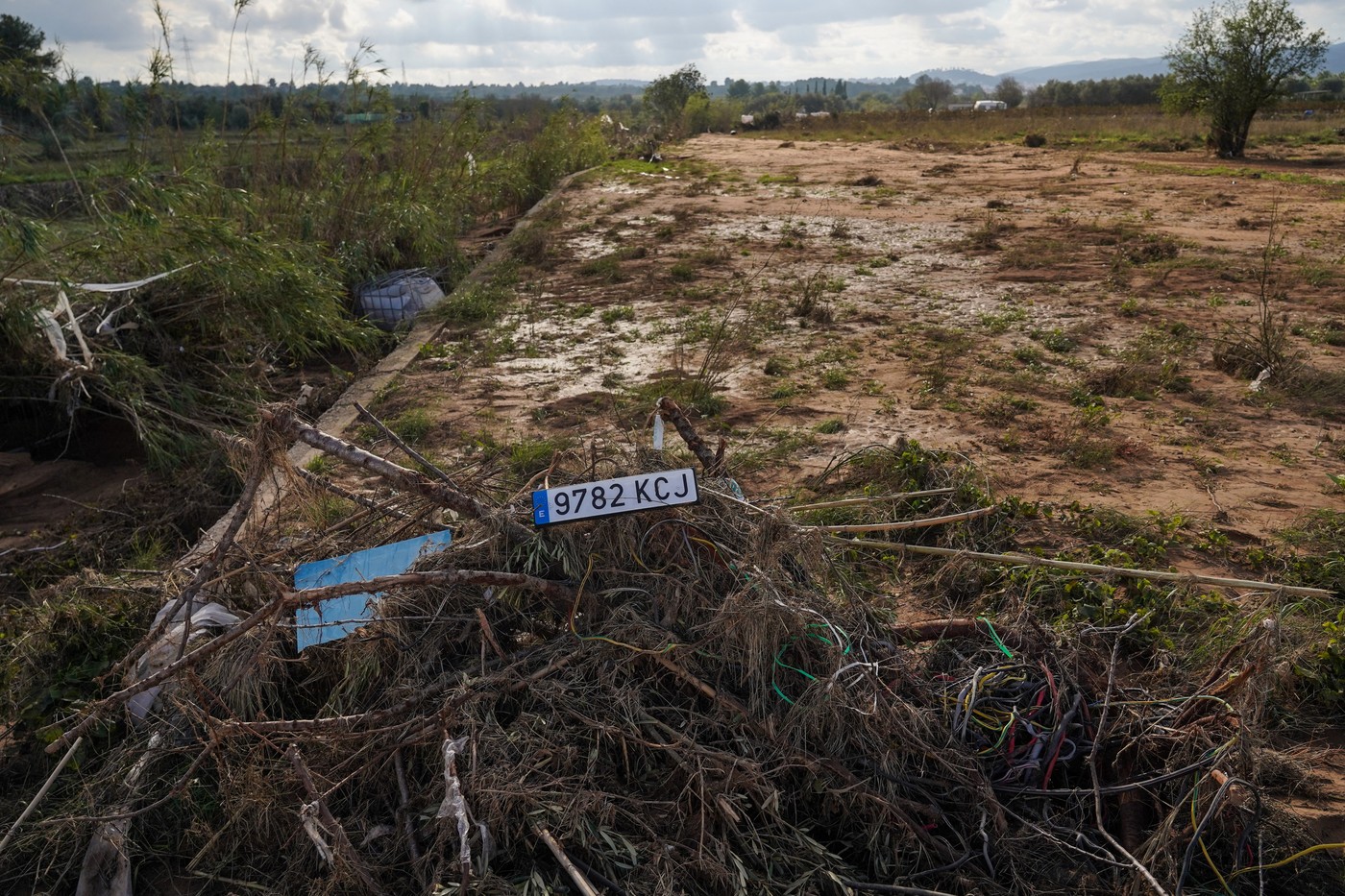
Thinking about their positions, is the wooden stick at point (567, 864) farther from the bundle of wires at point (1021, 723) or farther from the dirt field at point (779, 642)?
the bundle of wires at point (1021, 723)

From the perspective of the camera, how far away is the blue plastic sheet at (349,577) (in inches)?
116

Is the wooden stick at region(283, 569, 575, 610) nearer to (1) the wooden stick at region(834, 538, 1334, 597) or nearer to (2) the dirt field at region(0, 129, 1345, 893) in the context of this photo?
(2) the dirt field at region(0, 129, 1345, 893)

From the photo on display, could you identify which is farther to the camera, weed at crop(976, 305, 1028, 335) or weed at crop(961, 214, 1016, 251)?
weed at crop(961, 214, 1016, 251)

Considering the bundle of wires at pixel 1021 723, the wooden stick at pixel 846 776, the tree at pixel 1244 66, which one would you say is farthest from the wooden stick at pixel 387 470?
the tree at pixel 1244 66

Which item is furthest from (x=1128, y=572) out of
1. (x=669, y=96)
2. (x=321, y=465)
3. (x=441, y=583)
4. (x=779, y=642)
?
(x=669, y=96)

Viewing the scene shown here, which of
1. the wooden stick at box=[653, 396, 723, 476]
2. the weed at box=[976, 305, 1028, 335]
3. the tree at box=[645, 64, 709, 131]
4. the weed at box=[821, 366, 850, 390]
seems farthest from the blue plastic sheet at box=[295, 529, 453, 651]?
the tree at box=[645, 64, 709, 131]

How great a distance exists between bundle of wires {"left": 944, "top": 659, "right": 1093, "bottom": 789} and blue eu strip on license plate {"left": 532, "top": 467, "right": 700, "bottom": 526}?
108cm

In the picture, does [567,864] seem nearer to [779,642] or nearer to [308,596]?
[779,642]

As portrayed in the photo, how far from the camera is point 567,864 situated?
2254 millimetres

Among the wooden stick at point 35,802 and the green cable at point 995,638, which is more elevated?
the green cable at point 995,638

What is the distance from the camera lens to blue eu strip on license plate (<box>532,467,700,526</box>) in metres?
2.69

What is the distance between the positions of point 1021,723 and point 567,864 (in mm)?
1440

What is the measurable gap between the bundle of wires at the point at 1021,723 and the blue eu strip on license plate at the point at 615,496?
3.55ft

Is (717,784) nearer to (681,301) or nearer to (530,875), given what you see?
(530,875)
